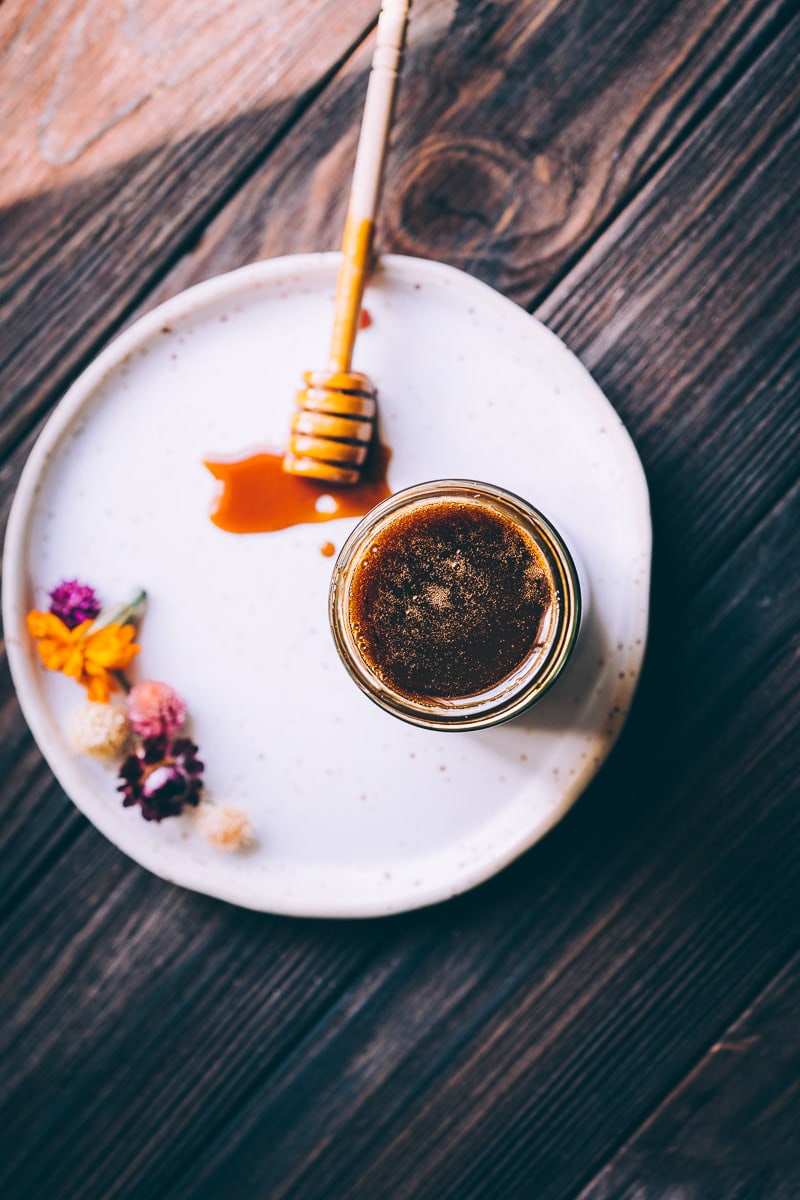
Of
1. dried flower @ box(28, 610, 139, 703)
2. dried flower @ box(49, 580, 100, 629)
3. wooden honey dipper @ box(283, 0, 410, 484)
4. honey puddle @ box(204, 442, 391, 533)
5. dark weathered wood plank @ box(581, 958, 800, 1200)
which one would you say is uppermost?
wooden honey dipper @ box(283, 0, 410, 484)

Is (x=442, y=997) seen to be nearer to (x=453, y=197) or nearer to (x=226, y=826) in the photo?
(x=226, y=826)

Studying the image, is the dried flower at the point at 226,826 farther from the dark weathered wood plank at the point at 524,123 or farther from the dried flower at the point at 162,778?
the dark weathered wood plank at the point at 524,123

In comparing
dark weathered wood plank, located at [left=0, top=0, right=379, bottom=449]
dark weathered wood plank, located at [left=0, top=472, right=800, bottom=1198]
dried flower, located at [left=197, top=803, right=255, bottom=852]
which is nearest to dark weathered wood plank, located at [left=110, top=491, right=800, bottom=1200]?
dark weathered wood plank, located at [left=0, top=472, right=800, bottom=1198]

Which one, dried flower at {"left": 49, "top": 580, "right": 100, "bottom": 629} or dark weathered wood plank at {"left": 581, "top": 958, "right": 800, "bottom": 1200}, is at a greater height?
dried flower at {"left": 49, "top": 580, "right": 100, "bottom": 629}

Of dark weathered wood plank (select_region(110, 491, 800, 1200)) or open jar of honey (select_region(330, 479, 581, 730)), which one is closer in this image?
open jar of honey (select_region(330, 479, 581, 730))

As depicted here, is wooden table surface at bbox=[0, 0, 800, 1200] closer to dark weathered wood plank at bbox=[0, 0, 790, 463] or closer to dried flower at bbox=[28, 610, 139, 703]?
dark weathered wood plank at bbox=[0, 0, 790, 463]
